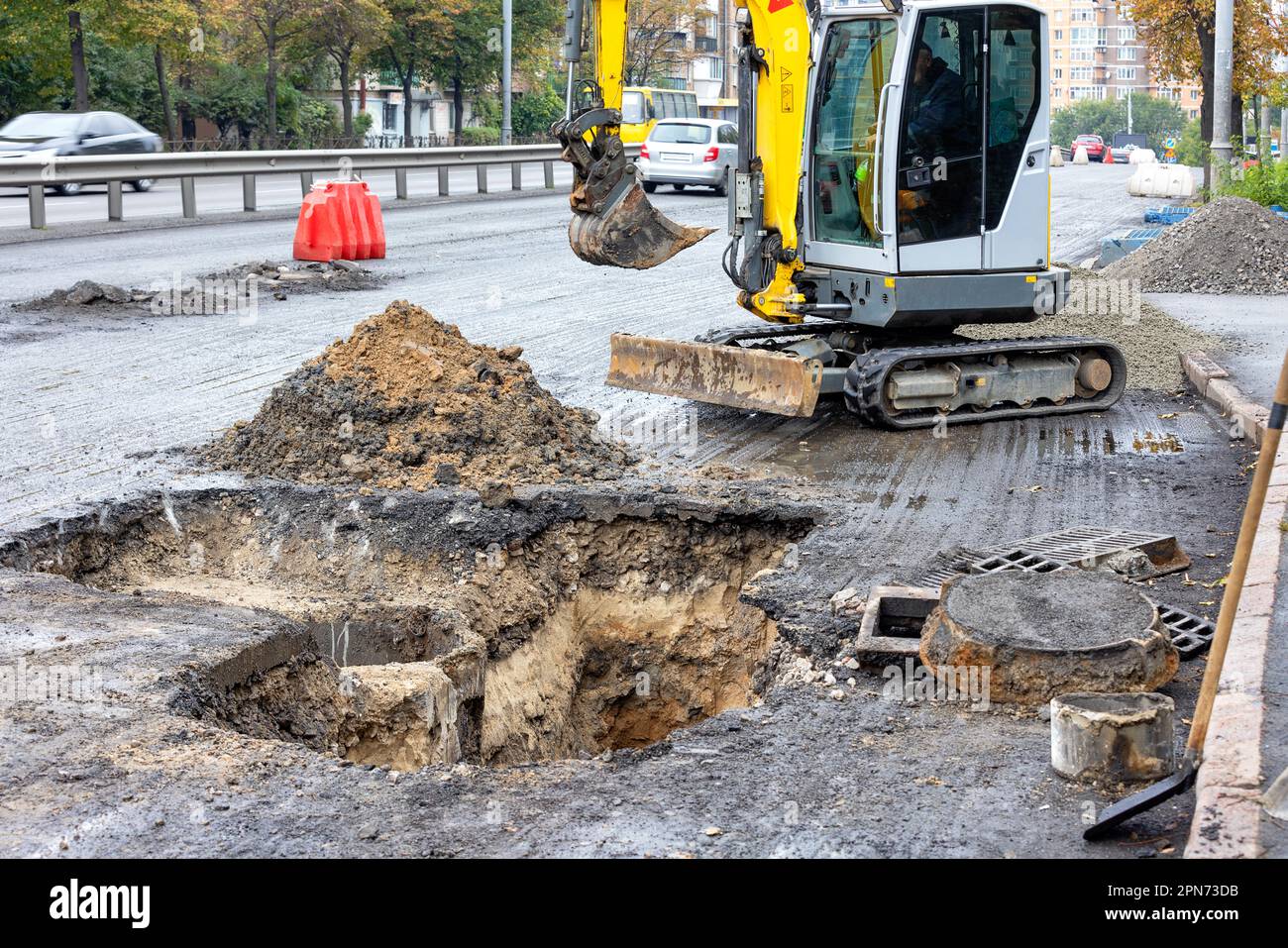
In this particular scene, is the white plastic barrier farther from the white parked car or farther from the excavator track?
the excavator track

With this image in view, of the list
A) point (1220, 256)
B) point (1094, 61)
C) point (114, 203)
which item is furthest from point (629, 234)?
point (1094, 61)

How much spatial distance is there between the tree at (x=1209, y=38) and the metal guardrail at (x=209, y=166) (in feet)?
44.0

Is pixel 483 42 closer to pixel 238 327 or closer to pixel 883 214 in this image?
pixel 238 327

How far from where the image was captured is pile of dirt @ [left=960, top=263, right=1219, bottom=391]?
12.7 metres

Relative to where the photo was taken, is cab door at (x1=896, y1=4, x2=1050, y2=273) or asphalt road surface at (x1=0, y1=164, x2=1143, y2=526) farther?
cab door at (x1=896, y1=4, x2=1050, y2=273)

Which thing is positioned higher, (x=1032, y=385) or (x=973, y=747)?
(x=1032, y=385)

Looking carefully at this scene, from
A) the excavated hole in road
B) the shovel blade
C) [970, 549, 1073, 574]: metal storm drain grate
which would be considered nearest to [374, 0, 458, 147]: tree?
the excavated hole in road

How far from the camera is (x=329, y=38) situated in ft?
156

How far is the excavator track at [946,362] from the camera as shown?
1016 centimetres

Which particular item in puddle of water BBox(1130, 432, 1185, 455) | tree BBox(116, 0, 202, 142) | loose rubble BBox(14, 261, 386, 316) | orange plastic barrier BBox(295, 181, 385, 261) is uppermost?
tree BBox(116, 0, 202, 142)

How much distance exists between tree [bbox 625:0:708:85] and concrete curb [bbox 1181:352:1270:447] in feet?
173
